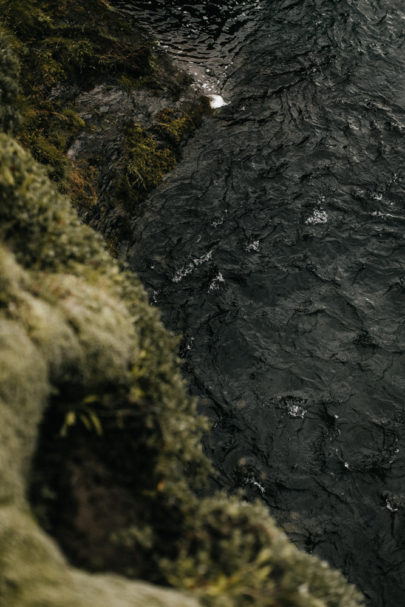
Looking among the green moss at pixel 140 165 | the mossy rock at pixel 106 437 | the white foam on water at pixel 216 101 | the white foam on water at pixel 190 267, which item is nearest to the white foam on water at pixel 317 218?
the white foam on water at pixel 190 267

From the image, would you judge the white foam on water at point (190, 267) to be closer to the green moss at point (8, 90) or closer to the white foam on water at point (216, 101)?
the green moss at point (8, 90)

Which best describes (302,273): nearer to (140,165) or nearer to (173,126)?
(140,165)

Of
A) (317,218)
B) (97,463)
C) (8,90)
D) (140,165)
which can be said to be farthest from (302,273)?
(97,463)

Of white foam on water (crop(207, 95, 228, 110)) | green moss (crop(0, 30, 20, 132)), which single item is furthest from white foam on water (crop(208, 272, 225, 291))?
white foam on water (crop(207, 95, 228, 110))

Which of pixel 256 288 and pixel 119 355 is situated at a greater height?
pixel 119 355

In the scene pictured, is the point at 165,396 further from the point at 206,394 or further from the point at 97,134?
the point at 97,134

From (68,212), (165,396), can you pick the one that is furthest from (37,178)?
(165,396)
